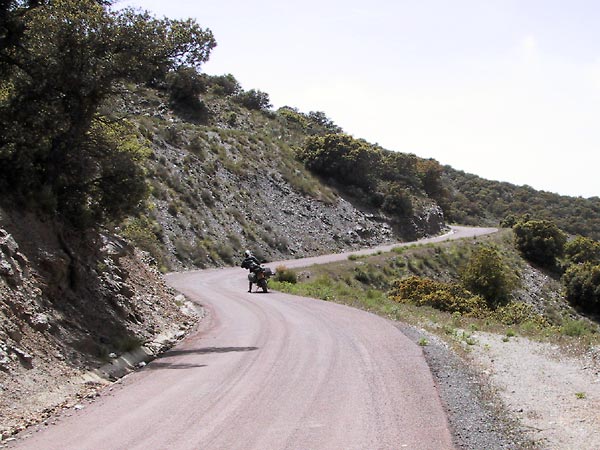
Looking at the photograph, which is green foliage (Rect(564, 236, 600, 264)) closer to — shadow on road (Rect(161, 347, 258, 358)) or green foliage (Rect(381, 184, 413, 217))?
green foliage (Rect(381, 184, 413, 217))

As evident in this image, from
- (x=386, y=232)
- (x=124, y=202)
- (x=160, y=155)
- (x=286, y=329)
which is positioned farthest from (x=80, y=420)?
(x=386, y=232)

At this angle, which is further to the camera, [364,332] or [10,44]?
[364,332]

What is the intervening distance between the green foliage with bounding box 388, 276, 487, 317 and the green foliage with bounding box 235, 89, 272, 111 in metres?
54.3

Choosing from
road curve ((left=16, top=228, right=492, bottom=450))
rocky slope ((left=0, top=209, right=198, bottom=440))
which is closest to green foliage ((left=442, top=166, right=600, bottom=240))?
rocky slope ((left=0, top=209, right=198, bottom=440))

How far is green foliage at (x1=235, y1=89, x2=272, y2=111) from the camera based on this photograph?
83.2 m

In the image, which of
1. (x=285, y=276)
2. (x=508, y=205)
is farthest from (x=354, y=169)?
(x=508, y=205)

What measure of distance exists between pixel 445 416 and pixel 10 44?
41.9 ft

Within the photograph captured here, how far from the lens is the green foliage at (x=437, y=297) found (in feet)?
93.4

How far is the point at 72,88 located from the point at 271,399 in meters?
8.73

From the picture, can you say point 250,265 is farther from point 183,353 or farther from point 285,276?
point 183,353

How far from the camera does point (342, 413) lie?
8281 millimetres

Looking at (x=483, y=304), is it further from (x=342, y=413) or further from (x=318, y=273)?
(x=342, y=413)

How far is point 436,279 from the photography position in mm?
46031

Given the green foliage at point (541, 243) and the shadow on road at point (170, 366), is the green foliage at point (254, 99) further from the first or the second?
the shadow on road at point (170, 366)
